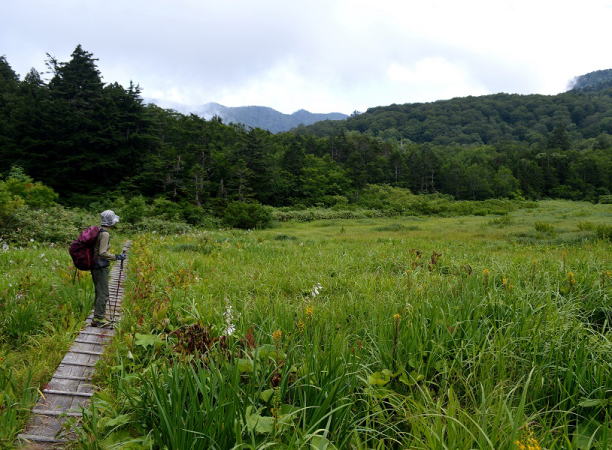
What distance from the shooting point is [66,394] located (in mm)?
3355

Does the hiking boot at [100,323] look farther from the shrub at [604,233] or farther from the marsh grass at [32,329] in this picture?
the shrub at [604,233]

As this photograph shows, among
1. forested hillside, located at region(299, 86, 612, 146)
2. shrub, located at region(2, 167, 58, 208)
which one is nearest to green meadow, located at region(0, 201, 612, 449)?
shrub, located at region(2, 167, 58, 208)

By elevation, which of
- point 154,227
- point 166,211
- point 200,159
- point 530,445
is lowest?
point 154,227

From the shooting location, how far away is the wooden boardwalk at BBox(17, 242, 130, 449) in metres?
2.73

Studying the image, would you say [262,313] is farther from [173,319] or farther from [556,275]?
[556,275]

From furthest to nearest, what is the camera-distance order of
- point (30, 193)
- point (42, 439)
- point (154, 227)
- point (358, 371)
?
1. point (154, 227)
2. point (30, 193)
3. point (42, 439)
4. point (358, 371)

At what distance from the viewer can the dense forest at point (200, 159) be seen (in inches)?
1314

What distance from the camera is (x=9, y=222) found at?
1348 centimetres

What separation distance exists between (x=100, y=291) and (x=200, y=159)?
115 ft

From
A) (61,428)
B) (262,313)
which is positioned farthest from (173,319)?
(61,428)

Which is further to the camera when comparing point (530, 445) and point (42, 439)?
point (42, 439)

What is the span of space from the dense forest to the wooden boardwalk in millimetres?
26434

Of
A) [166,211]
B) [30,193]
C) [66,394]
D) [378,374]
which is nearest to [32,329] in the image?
[66,394]

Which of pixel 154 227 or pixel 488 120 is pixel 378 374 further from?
pixel 488 120
